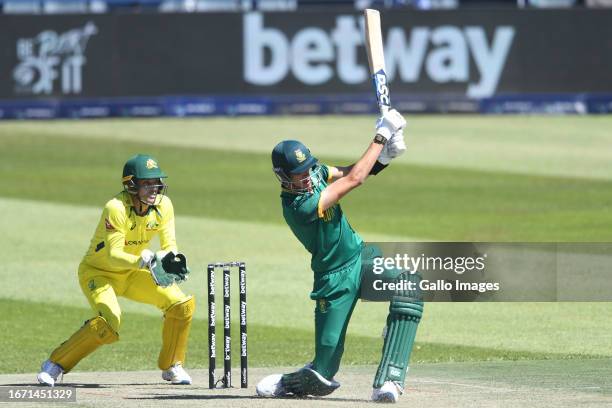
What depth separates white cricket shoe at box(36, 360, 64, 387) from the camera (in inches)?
411

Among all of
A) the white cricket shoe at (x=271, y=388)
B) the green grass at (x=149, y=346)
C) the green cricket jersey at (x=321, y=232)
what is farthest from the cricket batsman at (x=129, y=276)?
the green grass at (x=149, y=346)

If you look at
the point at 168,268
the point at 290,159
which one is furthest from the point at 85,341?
the point at 290,159

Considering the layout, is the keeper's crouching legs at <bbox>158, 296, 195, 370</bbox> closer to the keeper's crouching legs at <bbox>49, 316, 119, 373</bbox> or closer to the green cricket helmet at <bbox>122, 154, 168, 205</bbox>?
the keeper's crouching legs at <bbox>49, 316, 119, 373</bbox>

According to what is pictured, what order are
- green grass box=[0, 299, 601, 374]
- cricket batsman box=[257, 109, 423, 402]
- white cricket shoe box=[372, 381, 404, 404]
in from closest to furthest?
white cricket shoe box=[372, 381, 404, 404] → cricket batsman box=[257, 109, 423, 402] → green grass box=[0, 299, 601, 374]

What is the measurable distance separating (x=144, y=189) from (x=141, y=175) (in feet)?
0.49

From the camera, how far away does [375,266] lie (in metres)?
9.57

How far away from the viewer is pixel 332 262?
9516mm

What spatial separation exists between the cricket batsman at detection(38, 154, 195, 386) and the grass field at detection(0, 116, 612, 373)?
1.63 m

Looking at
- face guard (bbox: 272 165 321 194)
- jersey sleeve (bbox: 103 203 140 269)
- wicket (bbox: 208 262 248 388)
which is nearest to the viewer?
face guard (bbox: 272 165 321 194)

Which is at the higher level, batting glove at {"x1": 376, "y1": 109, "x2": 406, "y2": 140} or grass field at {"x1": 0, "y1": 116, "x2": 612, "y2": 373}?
batting glove at {"x1": 376, "y1": 109, "x2": 406, "y2": 140}

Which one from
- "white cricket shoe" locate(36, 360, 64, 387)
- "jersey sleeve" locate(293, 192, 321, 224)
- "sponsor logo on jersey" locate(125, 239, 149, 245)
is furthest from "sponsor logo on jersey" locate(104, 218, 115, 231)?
"jersey sleeve" locate(293, 192, 321, 224)

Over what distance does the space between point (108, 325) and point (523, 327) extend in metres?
5.52

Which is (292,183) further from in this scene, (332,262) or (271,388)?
(271,388)

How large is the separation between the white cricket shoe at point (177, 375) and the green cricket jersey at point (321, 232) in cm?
172
